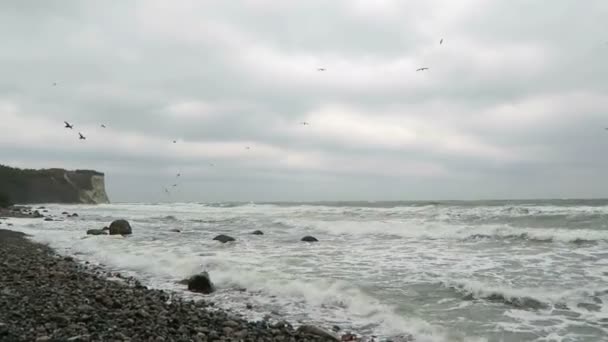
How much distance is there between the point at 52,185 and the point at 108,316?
102 m

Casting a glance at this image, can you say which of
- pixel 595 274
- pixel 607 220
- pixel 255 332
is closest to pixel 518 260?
pixel 595 274

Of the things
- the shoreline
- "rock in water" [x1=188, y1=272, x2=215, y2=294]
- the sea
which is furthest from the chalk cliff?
"rock in water" [x1=188, y1=272, x2=215, y2=294]

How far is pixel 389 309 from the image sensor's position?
8.91 metres

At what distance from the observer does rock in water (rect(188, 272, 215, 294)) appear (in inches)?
428

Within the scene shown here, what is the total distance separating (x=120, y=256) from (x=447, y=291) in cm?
1101

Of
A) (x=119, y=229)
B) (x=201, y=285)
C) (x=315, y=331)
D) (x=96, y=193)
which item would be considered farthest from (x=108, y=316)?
(x=96, y=193)

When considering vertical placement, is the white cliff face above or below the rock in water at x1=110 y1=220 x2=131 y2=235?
above

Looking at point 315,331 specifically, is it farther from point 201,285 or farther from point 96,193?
point 96,193

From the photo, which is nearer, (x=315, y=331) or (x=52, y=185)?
(x=315, y=331)

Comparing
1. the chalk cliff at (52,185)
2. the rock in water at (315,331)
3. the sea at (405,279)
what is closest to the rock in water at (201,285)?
the sea at (405,279)

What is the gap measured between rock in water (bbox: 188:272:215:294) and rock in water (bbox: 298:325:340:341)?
3911 millimetres

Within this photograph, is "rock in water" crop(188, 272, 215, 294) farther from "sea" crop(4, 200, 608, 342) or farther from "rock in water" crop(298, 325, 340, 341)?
"rock in water" crop(298, 325, 340, 341)

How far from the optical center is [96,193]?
103812mm

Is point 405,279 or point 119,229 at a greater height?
point 119,229
